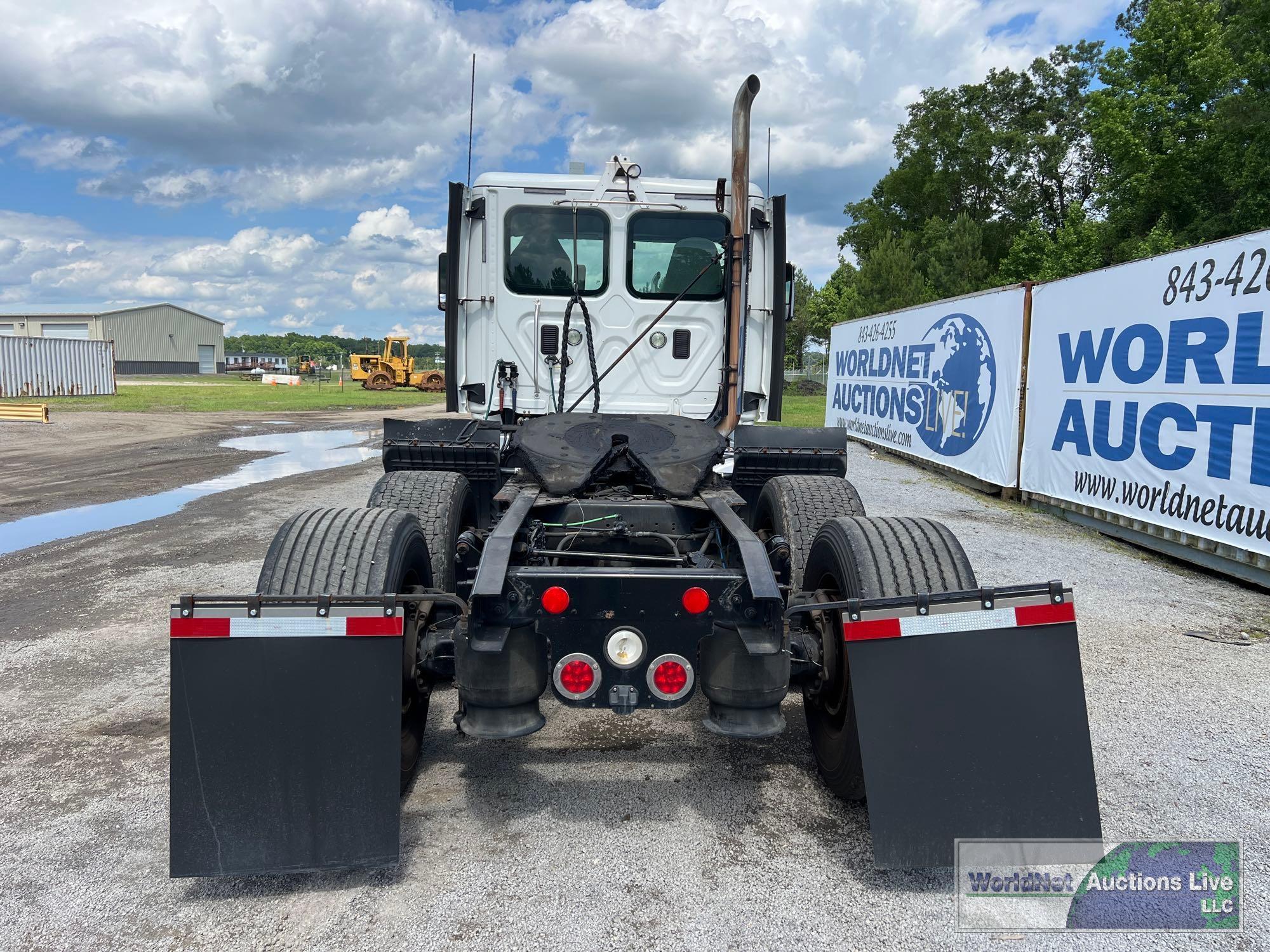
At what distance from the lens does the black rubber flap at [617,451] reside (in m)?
4.19

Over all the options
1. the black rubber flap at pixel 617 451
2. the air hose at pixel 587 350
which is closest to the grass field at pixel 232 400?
the air hose at pixel 587 350

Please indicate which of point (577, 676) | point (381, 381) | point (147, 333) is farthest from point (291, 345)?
point (577, 676)

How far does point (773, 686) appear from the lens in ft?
9.37

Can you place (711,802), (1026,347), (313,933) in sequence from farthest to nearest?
(1026,347) < (711,802) < (313,933)

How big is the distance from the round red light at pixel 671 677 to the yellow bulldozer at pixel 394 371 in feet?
144

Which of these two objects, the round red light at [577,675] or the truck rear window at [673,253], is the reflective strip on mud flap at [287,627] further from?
the truck rear window at [673,253]

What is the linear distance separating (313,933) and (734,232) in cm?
400

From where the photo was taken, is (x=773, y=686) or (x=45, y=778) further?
(x=45, y=778)

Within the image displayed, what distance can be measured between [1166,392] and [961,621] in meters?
6.72

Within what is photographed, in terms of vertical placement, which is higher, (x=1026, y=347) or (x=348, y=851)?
(x=1026, y=347)

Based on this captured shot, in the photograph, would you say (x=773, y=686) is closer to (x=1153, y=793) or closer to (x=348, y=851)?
(x=348, y=851)

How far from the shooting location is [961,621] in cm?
274

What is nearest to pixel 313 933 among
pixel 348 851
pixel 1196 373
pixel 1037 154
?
pixel 348 851

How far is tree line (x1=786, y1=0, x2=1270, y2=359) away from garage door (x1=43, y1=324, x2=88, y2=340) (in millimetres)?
62403
